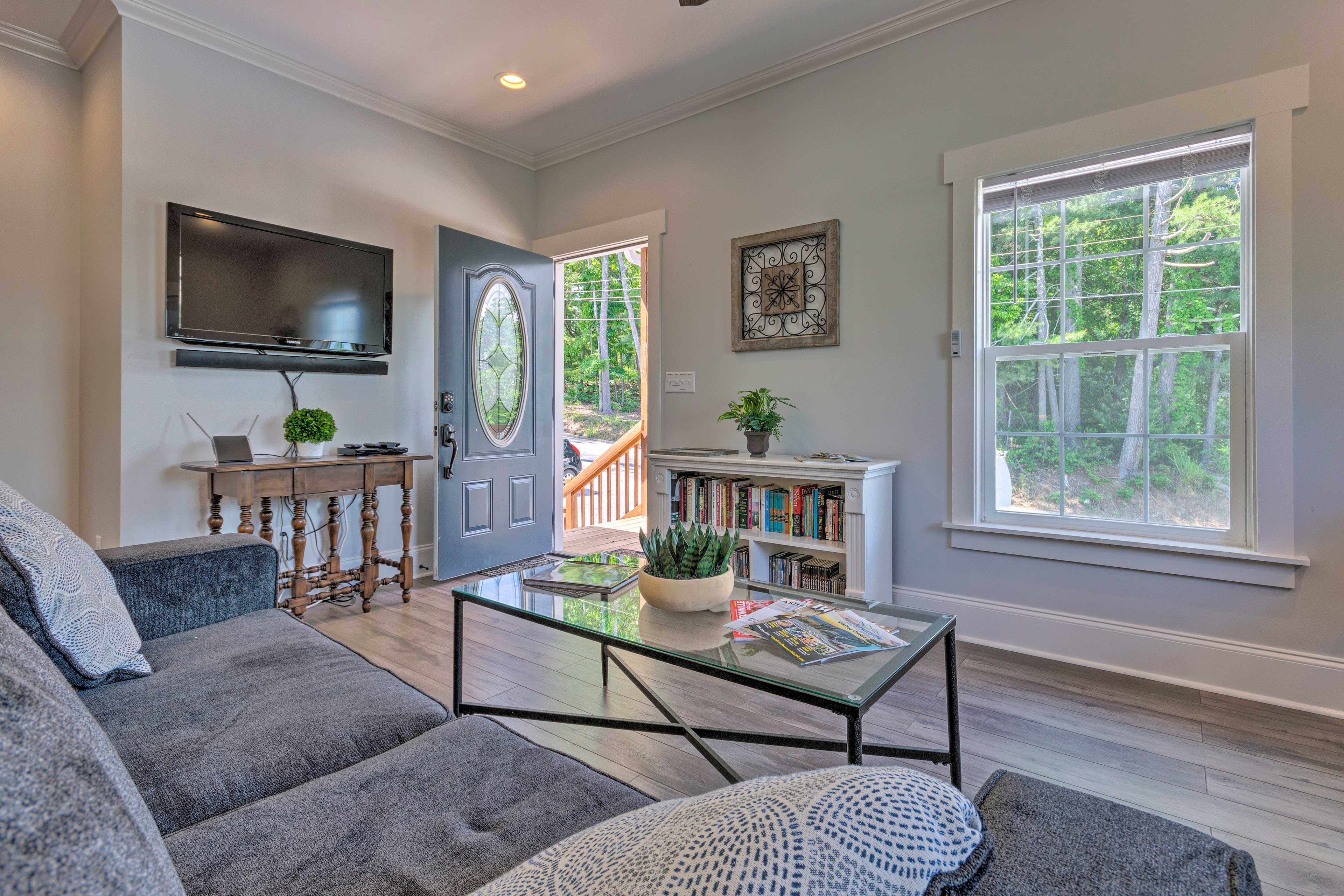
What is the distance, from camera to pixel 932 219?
2934 mm

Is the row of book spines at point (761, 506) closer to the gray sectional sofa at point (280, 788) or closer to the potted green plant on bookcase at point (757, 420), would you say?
the potted green plant on bookcase at point (757, 420)

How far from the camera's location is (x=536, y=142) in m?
4.37

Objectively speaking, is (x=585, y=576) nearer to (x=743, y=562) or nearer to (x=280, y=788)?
(x=280, y=788)

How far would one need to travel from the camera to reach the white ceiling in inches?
114

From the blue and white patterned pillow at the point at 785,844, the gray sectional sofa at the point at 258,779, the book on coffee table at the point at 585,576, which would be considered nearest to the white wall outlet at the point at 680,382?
the book on coffee table at the point at 585,576

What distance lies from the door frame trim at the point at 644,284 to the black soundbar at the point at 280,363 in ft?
4.06

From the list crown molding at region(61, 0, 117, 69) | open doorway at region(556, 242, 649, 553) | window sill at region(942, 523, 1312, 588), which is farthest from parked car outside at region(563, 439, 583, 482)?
window sill at region(942, 523, 1312, 588)

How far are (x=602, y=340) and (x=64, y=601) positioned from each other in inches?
357

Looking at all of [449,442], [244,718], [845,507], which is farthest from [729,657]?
[449,442]

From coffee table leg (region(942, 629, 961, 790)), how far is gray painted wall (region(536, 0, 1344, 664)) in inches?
54.2

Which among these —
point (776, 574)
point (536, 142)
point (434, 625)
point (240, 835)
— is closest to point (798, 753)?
point (776, 574)

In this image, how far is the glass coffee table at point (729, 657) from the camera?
124cm

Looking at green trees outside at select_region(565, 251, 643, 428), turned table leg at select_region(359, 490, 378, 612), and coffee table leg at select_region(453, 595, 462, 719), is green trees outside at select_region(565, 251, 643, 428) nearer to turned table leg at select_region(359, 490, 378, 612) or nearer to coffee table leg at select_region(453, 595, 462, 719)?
turned table leg at select_region(359, 490, 378, 612)

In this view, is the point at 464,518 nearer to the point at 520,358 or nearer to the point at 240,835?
the point at 520,358
